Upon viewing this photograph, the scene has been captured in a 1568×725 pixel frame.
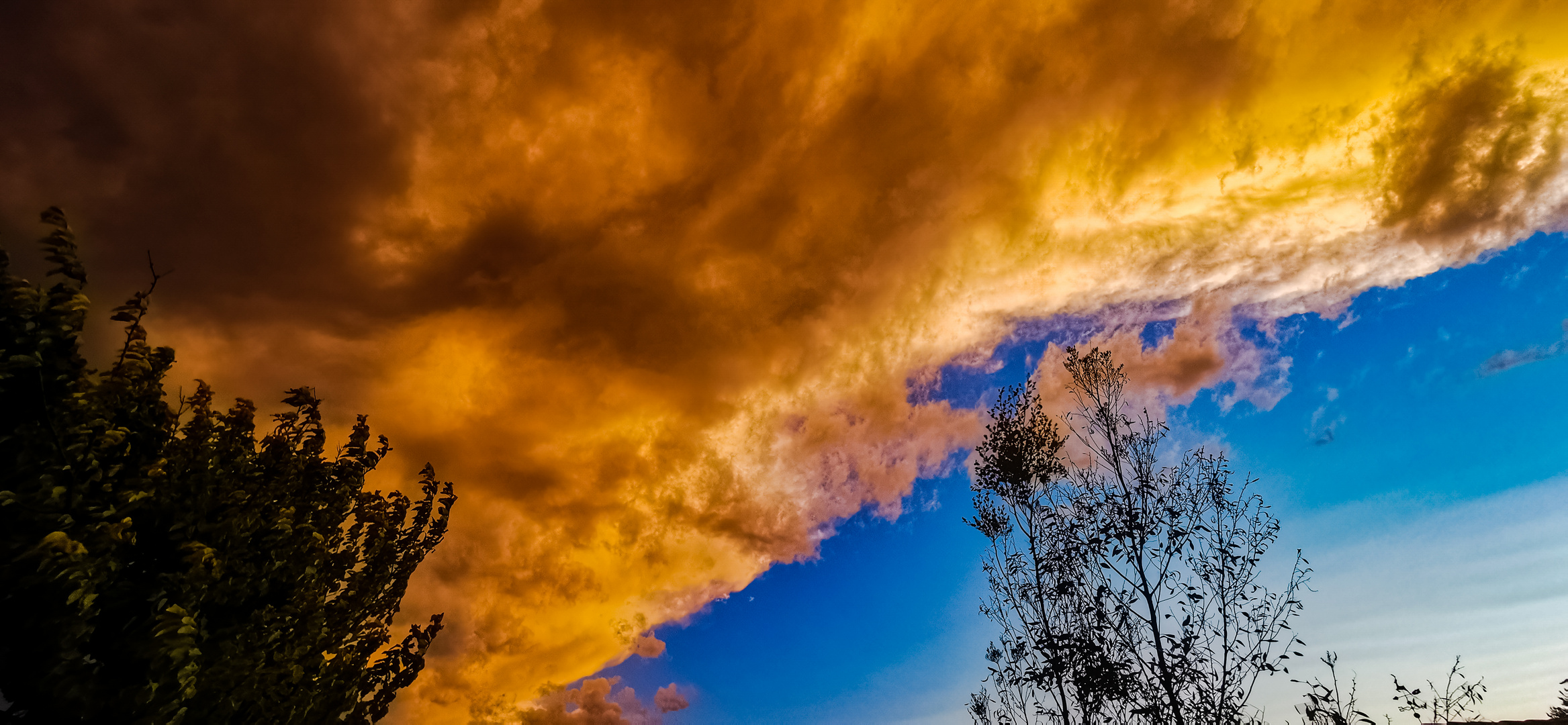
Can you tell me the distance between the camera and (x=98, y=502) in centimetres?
747

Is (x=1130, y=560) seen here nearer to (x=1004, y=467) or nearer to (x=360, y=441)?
(x=1004, y=467)

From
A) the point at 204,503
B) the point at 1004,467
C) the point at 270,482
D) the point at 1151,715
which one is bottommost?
the point at 1151,715

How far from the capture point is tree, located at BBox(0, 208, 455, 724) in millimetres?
6824

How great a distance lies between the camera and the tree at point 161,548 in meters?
6.82

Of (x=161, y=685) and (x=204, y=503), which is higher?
(x=204, y=503)

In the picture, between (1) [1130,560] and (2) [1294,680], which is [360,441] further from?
(2) [1294,680]

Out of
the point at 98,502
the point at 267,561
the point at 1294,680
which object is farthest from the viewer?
the point at 1294,680

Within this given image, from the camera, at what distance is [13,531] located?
6637 millimetres

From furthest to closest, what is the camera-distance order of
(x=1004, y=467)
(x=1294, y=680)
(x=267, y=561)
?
1. (x=1004, y=467)
2. (x=1294, y=680)
3. (x=267, y=561)

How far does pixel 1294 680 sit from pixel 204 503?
18.9 metres

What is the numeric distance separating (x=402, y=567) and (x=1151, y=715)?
16.0 metres

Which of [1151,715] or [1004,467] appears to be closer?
[1151,715]

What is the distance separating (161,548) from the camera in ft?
27.9

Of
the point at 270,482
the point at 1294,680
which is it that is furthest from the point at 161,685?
the point at 1294,680
